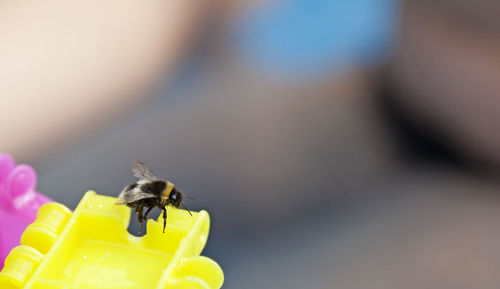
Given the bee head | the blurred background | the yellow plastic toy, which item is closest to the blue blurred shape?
the blurred background

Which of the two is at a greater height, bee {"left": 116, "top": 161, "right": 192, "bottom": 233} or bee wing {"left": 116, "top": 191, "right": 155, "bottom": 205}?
bee wing {"left": 116, "top": 191, "right": 155, "bottom": 205}

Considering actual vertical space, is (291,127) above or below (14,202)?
below

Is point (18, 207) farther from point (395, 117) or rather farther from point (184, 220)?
point (395, 117)

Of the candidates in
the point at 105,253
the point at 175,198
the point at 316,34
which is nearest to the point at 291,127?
the point at 316,34

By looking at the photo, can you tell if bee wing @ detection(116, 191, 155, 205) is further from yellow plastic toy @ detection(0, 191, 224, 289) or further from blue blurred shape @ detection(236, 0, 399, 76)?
blue blurred shape @ detection(236, 0, 399, 76)

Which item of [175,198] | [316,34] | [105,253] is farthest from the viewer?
[316,34]

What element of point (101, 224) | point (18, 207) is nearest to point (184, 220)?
point (101, 224)

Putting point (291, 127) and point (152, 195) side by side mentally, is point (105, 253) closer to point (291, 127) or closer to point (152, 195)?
point (152, 195)
